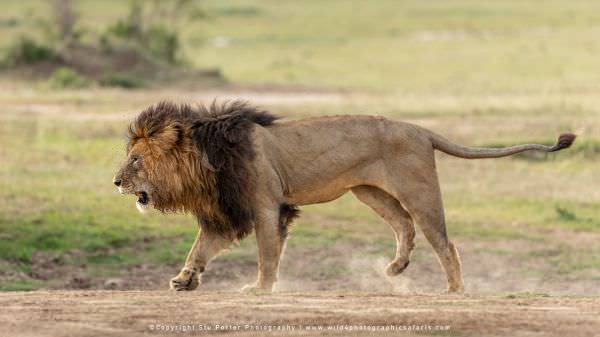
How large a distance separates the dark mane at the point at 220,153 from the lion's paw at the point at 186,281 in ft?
0.86

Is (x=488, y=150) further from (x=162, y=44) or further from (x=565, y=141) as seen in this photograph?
(x=162, y=44)

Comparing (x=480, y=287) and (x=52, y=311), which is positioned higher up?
(x=52, y=311)

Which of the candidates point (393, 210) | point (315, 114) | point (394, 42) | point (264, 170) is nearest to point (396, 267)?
point (393, 210)

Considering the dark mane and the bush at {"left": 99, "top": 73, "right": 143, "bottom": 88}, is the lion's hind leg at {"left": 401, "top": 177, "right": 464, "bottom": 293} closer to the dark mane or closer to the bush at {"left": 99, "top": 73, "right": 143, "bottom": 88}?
the dark mane

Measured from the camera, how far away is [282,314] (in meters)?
6.04

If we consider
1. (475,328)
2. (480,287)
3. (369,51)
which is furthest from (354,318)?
(369,51)

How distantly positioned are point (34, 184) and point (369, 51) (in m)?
21.7

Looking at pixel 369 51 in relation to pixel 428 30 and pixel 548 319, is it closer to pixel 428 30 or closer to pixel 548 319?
pixel 428 30

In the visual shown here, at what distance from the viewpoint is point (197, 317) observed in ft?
19.7

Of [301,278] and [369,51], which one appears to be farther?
[369,51]

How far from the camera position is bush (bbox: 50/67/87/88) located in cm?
2153

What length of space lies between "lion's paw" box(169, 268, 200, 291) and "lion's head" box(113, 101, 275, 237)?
28 centimetres

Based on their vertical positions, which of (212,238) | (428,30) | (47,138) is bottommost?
(428,30)

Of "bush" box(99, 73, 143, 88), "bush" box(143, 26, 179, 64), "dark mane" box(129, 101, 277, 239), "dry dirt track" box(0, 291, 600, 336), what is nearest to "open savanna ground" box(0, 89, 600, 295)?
"dark mane" box(129, 101, 277, 239)
